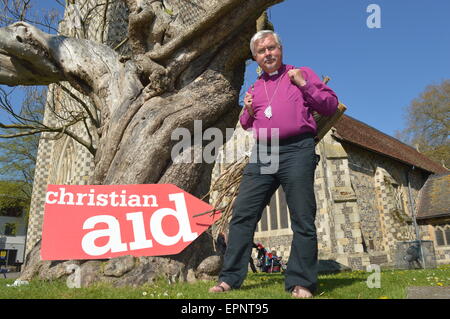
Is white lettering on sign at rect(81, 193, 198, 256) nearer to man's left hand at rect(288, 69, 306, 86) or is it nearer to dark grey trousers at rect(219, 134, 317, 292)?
dark grey trousers at rect(219, 134, 317, 292)

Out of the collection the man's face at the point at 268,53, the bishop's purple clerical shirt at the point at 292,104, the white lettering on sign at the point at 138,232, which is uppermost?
the man's face at the point at 268,53

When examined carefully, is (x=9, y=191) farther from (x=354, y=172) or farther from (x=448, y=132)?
(x=448, y=132)

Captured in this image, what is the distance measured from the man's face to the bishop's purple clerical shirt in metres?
0.12

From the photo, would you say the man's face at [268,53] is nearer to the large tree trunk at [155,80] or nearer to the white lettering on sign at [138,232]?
the large tree trunk at [155,80]

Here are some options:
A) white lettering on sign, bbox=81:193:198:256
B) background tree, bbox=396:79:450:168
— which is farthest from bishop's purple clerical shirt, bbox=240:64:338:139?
background tree, bbox=396:79:450:168

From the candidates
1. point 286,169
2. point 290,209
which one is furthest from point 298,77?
point 290,209

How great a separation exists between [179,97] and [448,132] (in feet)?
121

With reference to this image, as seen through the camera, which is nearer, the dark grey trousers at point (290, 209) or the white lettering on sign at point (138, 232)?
the dark grey trousers at point (290, 209)

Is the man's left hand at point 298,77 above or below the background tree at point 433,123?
below

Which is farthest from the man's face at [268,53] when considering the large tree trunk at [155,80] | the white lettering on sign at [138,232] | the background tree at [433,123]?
the background tree at [433,123]

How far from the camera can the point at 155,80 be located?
4297 millimetres

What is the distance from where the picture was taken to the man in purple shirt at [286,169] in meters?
2.77

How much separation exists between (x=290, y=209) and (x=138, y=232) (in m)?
1.64
